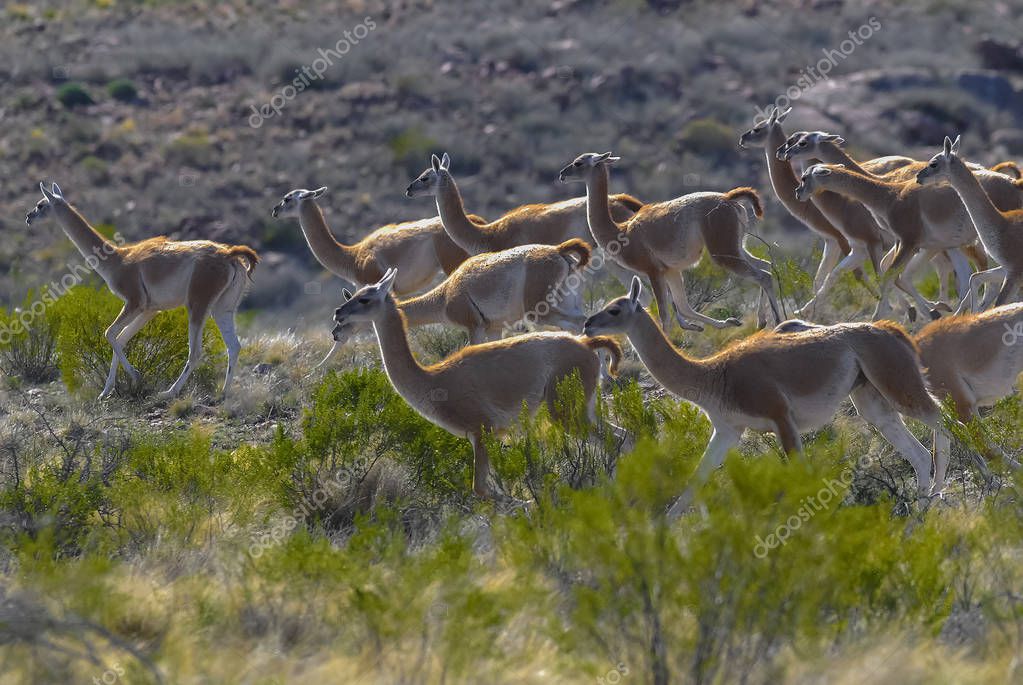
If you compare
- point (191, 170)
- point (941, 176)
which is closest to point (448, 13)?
point (191, 170)

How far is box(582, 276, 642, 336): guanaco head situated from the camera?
822 cm

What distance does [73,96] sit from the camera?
114 feet

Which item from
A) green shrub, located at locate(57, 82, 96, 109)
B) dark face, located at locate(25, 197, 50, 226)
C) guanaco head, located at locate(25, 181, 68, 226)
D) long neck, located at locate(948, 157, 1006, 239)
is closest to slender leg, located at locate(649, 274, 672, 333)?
long neck, located at locate(948, 157, 1006, 239)

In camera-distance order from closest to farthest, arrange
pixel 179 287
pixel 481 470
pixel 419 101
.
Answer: pixel 481 470 → pixel 179 287 → pixel 419 101

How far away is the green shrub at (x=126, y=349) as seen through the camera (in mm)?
12391

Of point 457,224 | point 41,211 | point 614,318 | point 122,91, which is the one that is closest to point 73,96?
point 122,91

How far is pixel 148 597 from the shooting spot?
6906mm

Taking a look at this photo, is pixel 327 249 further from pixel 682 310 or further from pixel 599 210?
pixel 682 310

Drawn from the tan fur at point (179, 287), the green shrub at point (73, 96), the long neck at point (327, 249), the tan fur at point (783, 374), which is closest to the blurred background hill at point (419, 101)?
the green shrub at point (73, 96)

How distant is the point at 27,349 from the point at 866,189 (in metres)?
7.69

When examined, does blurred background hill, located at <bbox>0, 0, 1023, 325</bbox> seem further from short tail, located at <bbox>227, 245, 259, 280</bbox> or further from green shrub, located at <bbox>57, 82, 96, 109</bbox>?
short tail, located at <bbox>227, 245, 259, 280</bbox>

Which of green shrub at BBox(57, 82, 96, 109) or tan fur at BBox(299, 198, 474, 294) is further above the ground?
green shrub at BBox(57, 82, 96, 109)

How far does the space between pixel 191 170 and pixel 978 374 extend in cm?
2645

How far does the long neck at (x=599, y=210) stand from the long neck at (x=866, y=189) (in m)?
1.89
